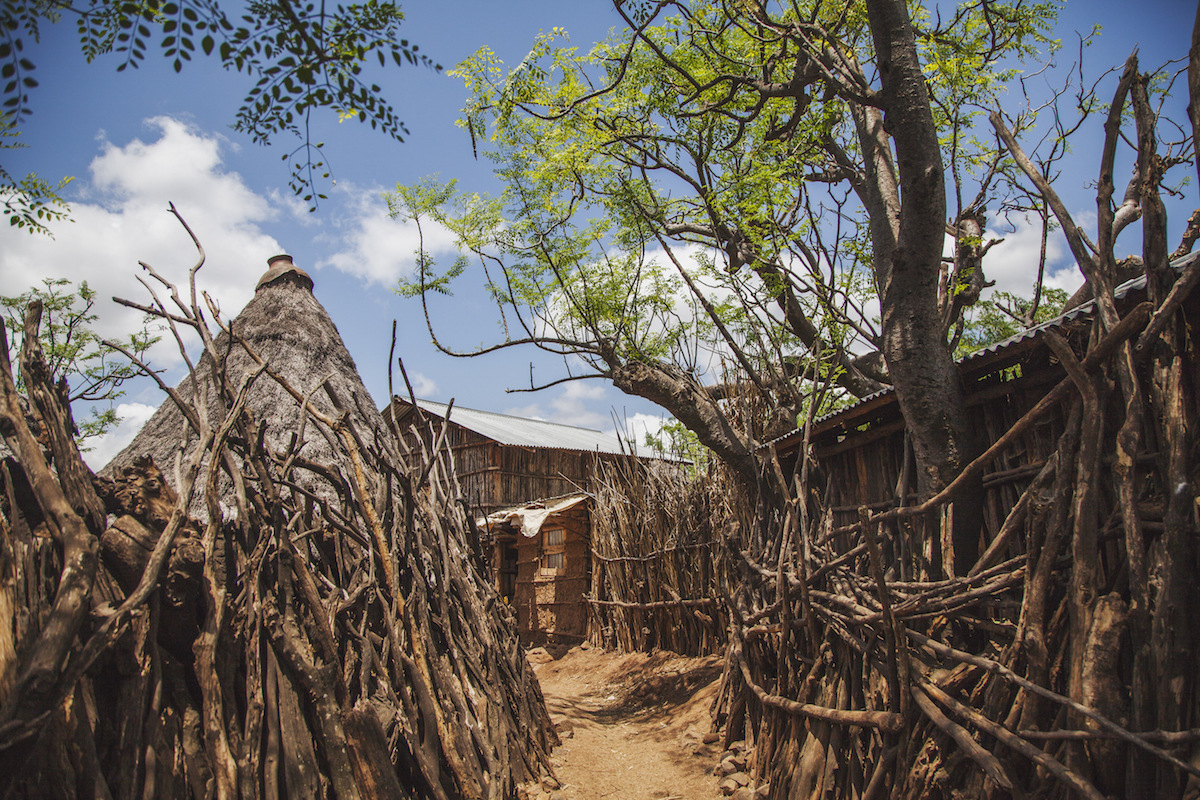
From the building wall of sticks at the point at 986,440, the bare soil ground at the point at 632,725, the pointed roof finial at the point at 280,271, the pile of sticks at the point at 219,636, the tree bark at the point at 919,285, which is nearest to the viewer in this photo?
the pile of sticks at the point at 219,636

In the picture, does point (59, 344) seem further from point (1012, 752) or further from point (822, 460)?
point (1012, 752)

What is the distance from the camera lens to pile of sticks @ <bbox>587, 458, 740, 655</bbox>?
24.5 ft

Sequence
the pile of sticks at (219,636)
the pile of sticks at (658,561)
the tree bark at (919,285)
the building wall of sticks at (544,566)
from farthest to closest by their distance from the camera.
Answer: the building wall of sticks at (544,566), the pile of sticks at (658,561), the tree bark at (919,285), the pile of sticks at (219,636)

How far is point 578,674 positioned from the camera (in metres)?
8.96

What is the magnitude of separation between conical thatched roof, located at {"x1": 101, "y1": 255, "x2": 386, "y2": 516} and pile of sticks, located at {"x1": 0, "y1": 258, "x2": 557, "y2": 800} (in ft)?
2.56

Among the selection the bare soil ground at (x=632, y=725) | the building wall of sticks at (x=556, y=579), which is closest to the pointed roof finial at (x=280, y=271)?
the bare soil ground at (x=632, y=725)

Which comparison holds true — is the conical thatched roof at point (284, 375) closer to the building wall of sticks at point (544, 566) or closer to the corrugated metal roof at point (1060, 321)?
the building wall of sticks at point (544, 566)

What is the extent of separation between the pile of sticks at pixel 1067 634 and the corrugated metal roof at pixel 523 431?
1274cm

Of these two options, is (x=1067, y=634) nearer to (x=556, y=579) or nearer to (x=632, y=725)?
(x=632, y=725)

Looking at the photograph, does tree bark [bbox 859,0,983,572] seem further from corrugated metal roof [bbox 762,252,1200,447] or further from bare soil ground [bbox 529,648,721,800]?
bare soil ground [bbox 529,648,721,800]

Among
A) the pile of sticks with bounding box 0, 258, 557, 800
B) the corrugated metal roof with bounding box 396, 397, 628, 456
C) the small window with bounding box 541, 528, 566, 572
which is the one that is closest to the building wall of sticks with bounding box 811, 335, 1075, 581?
the pile of sticks with bounding box 0, 258, 557, 800

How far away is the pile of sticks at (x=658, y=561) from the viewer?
748 centimetres

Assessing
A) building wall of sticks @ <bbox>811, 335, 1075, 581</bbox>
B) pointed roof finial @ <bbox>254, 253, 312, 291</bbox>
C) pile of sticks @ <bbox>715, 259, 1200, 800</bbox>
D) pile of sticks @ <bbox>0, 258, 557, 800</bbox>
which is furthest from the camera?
pointed roof finial @ <bbox>254, 253, 312, 291</bbox>

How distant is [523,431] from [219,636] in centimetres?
1693
